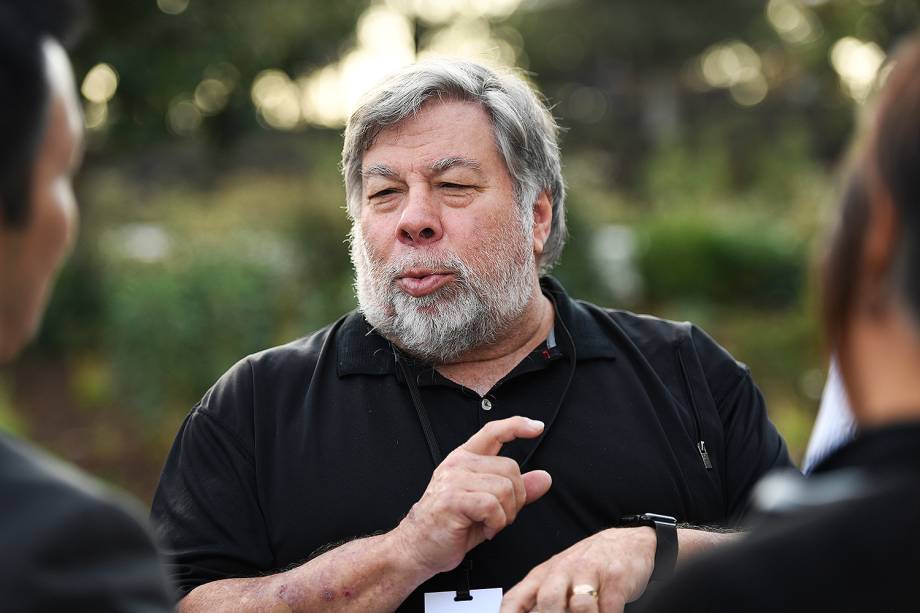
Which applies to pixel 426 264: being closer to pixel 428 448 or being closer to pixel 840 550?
pixel 428 448

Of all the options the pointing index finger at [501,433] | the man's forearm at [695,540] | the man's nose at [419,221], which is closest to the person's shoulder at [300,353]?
the man's nose at [419,221]

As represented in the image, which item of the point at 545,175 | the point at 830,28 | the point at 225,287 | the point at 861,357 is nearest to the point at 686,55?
the point at 830,28

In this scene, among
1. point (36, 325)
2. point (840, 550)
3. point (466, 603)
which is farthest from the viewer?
point (466, 603)

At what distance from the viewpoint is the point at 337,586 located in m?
2.47

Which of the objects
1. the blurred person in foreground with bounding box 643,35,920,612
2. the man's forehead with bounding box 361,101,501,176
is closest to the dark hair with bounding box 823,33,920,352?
the blurred person in foreground with bounding box 643,35,920,612

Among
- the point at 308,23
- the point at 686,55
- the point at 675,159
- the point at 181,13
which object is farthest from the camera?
the point at 686,55

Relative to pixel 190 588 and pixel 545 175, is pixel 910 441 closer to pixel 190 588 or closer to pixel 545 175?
pixel 190 588

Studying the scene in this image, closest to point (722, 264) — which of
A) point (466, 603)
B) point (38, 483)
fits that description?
point (466, 603)

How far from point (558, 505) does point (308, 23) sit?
688cm

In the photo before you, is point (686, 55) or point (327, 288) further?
point (686, 55)

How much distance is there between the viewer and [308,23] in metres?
8.73

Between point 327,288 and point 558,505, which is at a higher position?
point 327,288

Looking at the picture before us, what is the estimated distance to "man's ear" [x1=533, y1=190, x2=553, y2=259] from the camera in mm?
3217

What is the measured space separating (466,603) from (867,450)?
153 cm
